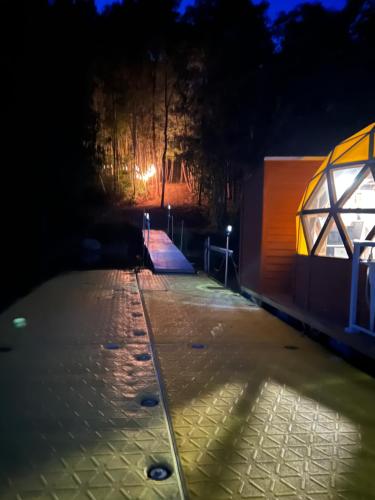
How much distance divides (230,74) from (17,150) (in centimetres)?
1399

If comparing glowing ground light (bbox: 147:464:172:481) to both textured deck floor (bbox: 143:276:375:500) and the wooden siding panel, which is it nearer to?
textured deck floor (bbox: 143:276:375:500)

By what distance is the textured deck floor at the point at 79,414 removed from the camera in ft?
7.54

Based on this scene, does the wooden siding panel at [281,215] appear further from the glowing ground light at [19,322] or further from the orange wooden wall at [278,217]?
the glowing ground light at [19,322]

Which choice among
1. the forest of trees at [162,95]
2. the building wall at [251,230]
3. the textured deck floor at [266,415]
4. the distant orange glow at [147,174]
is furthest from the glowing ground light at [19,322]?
the distant orange glow at [147,174]

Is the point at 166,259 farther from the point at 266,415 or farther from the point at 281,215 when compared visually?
the point at 266,415

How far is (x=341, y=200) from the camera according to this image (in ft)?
19.4

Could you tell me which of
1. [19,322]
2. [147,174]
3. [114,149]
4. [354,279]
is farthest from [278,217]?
[147,174]

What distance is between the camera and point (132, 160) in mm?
34406

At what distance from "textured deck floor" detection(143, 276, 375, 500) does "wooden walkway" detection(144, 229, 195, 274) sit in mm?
6798

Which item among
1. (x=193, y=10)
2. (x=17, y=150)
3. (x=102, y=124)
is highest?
(x=193, y=10)

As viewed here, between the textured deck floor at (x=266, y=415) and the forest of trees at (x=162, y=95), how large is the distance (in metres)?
17.1

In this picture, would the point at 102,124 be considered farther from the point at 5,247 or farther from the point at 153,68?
the point at 5,247

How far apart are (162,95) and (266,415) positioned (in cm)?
3369

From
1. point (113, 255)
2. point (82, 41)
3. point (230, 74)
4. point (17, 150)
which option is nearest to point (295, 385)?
point (113, 255)
